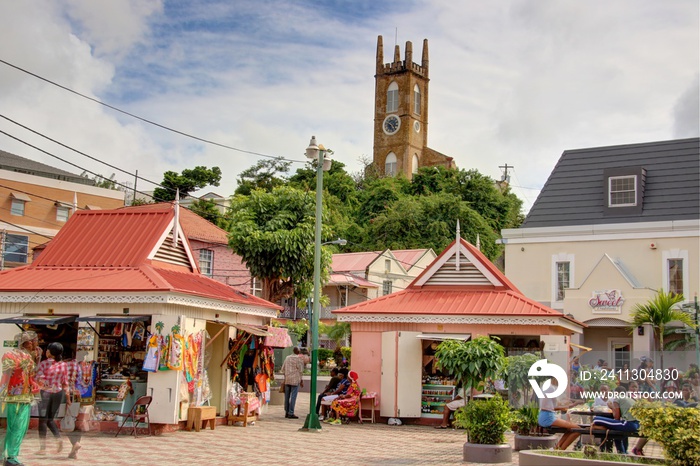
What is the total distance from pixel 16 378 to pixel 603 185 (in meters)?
25.3

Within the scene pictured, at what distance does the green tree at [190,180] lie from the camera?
6694 centimetres

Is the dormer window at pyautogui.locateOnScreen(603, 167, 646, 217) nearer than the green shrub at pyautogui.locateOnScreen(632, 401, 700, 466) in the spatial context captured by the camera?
No

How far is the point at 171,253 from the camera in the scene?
20750 millimetres

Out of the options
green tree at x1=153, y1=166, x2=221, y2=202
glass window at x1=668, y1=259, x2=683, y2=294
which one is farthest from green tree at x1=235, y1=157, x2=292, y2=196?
glass window at x1=668, y1=259, x2=683, y2=294

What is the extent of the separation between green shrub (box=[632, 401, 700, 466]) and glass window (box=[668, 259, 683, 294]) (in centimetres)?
1992

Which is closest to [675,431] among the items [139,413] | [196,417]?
[196,417]

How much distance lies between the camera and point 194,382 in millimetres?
18953

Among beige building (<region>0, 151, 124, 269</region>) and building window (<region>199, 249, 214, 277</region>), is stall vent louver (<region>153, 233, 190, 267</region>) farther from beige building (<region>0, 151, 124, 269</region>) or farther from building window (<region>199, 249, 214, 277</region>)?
beige building (<region>0, 151, 124, 269</region>)

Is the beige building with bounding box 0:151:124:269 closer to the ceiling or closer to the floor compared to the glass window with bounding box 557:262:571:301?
closer to the ceiling

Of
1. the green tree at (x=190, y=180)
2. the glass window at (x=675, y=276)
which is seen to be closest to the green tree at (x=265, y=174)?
the green tree at (x=190, y=180)

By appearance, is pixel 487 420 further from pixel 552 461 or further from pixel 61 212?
pixel 61 212

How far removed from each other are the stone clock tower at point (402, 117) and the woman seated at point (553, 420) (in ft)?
264

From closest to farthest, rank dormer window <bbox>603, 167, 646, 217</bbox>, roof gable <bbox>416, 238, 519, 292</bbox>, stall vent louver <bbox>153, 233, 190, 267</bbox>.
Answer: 1. stall vent louver <bbox>153, 233, 190, 267</bbox>
2. roof gable <bbox>416, 238, 519, 292</bbox>
3. dormer window <bbox>603, 167, 646, 217</bbox>

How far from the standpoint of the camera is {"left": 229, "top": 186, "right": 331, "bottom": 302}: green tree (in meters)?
34.1
